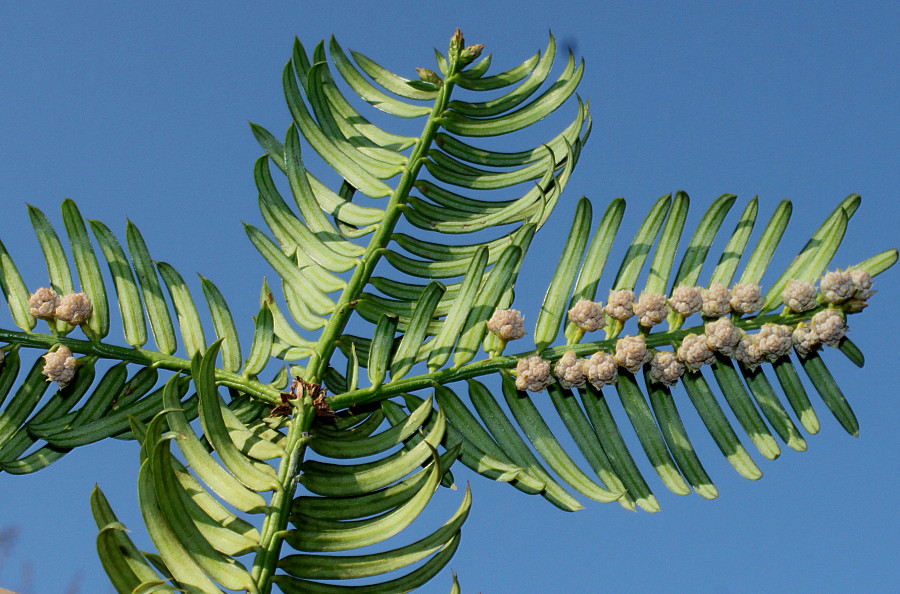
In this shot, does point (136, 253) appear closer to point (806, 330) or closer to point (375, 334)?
point (375, 334)

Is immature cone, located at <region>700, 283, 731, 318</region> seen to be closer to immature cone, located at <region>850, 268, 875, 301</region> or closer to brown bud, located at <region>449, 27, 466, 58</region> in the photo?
immature cone, located at <region>850, 268, 875, 301</region>

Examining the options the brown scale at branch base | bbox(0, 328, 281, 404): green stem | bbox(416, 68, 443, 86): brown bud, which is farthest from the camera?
bbox(416, 68, 443, 86): brown bud

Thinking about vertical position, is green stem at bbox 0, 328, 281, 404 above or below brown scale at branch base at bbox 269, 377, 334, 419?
above

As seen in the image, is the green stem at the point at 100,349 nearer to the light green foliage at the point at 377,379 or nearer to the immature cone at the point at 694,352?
the light green foliage at the point at 377,379

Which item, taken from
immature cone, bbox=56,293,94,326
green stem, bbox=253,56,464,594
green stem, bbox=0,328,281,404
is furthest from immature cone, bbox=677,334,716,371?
immature cone, bbox=56,293,94,326

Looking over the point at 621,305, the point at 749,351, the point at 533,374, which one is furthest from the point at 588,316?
the point at 749,351
